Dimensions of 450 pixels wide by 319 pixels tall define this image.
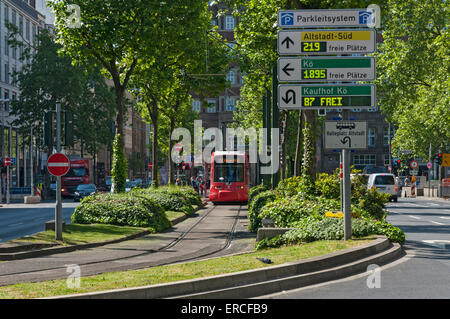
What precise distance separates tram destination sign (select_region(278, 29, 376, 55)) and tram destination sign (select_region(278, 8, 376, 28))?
16 centimetres

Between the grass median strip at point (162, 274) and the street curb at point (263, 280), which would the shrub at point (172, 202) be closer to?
the grass median strip at point (162, 274)

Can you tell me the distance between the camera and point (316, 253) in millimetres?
12250

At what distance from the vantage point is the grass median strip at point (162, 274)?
29.4 feet

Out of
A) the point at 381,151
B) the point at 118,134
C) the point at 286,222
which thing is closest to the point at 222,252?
the point at 286,222

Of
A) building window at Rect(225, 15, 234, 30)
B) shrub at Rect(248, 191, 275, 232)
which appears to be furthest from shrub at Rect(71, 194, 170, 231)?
building window at Rect(225, 15, 234, 30)

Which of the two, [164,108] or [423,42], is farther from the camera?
[423,42]

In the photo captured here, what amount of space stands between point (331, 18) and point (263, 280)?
6793 mm

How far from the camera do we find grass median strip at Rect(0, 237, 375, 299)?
8.95 metres

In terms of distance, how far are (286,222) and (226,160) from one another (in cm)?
2358

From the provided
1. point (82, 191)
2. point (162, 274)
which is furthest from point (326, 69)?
point (82, 191)

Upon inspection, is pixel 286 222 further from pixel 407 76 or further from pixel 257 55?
pixel 407 76

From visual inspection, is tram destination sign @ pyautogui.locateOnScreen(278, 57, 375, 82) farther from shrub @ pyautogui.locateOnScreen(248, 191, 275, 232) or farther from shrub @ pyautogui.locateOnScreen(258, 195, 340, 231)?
shrub @ pyautogui.locateOnScreen(248, 191, 275, 232)

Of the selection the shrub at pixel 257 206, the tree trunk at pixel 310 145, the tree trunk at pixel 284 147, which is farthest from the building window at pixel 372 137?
the tree trunk at pixel 310 145

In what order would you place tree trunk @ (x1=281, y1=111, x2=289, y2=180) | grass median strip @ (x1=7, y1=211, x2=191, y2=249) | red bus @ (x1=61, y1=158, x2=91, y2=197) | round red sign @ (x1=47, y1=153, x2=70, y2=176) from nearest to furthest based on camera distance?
grass median strip @ (x1=7, y1=211, x2=191, y2=249)
round red sign @ (x1=47, y1=153, x2=70, y2=176)
tree trunk @ (x1=281, y1=111, x2=289, y2=180)
red bus @ (x1=61, y1=158, x2=91, y2=197)
